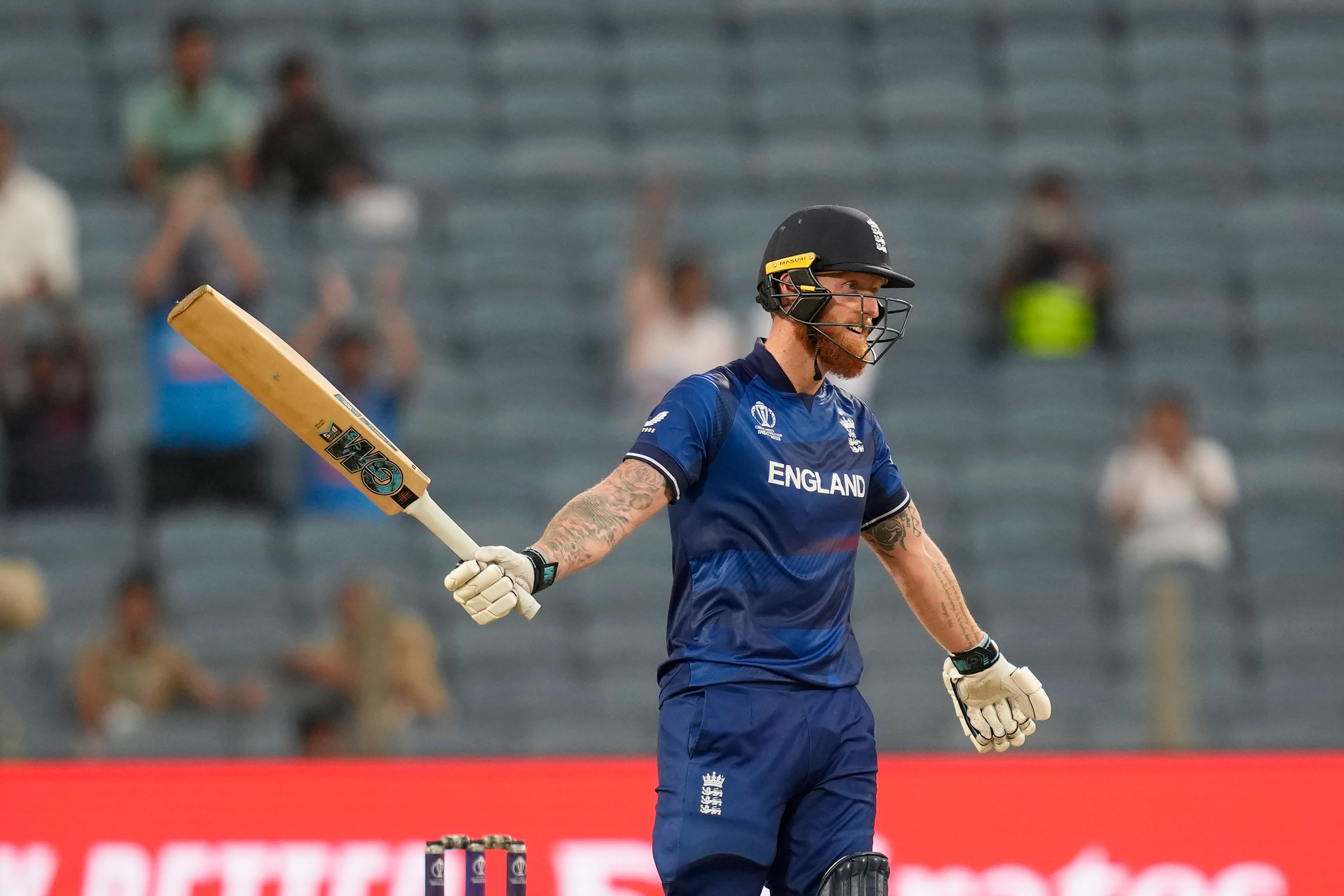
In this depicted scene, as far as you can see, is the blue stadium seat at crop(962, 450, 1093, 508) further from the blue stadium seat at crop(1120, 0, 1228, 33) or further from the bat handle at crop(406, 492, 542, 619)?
the bat handle at crop(406, 492, 542, 619)

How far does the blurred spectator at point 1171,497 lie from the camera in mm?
10039

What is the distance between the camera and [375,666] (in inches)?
328

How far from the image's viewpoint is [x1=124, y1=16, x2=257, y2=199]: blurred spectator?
11500mm

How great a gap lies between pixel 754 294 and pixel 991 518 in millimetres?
2127

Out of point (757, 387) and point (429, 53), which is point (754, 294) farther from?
point (757, 387)

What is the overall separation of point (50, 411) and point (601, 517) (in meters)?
6.42

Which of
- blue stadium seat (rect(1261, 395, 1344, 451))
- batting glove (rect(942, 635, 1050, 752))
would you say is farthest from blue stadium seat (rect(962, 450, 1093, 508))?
batting glove (rect(942, 635, 1050, 752))

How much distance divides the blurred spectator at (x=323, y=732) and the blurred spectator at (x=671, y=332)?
288cm

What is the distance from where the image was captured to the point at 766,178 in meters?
12.7

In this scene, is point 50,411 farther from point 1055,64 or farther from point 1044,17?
point 1044,17

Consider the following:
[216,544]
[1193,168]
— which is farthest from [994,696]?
[1193,168]

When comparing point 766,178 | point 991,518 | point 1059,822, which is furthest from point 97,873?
point 766,178

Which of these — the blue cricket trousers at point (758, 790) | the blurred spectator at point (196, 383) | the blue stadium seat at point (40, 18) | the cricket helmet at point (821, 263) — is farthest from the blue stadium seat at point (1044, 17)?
the blue cricket trousers at point (758, 790)

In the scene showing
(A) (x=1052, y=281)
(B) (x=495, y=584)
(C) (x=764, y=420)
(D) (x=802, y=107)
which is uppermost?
(D) (x=802, y=107)
